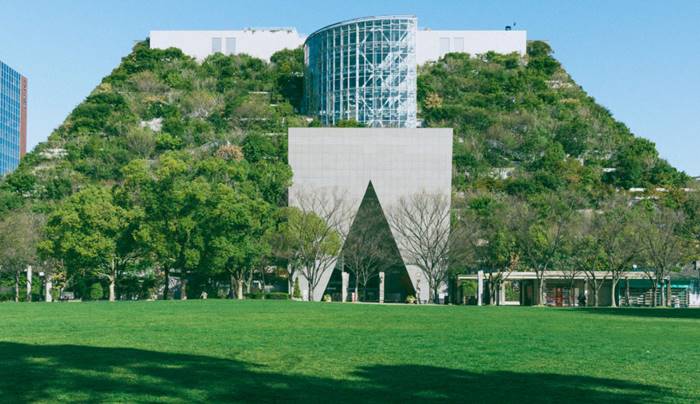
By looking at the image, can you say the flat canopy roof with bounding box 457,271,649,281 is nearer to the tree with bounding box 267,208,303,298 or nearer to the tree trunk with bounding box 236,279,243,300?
the tree with bounding box 267,208,303,298

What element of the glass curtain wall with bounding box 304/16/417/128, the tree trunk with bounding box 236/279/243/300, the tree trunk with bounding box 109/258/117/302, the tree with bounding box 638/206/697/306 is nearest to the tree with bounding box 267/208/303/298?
the tree trunk with bounding box 236/279/243/300

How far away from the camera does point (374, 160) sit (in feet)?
236

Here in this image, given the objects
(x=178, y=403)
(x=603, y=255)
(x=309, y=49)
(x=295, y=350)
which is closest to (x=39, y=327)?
(x=295, y=350)

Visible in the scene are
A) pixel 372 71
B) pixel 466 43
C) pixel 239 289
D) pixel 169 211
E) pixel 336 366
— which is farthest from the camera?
pixel 466 43

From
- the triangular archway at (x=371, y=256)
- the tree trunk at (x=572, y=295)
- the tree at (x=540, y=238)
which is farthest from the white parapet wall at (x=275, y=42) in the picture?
the tree trunk at (x=572, y=295)

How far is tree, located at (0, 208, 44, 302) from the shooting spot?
5878 centimetres

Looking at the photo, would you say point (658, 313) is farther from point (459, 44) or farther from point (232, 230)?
point (459, 44)

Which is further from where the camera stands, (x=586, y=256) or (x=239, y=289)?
(x=586, y=256)

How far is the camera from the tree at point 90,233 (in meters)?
53.1

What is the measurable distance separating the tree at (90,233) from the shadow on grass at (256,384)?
141ft

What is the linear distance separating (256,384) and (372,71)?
92.9m

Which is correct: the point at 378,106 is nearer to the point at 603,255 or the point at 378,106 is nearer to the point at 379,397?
the point at 603,255

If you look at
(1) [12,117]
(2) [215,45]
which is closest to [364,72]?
(2) [215,45]

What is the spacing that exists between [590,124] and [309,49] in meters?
33.7
